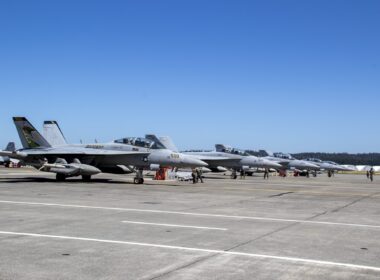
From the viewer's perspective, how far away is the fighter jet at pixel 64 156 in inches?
1131

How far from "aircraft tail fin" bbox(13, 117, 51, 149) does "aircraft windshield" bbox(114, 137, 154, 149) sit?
6.33 m

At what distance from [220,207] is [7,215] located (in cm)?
708

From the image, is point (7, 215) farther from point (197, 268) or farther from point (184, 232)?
point (197, 268)

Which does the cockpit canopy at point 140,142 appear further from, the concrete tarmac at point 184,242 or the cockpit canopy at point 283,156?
the cockpit canopy at point 283,156

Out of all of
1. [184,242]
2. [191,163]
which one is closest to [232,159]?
[191,163]

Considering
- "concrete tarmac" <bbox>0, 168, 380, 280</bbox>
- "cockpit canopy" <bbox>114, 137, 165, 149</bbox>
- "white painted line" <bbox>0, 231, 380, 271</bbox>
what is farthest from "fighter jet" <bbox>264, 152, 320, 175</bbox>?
"white painted line" <bbox>0, 231, 380, 271</bbox>

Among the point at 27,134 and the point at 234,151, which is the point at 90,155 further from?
the point at 234,151

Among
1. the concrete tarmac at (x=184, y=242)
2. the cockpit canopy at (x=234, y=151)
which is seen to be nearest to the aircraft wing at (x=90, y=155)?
the concrete tarmac at (x=184, y=242)

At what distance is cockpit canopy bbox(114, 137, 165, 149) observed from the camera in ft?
95.3

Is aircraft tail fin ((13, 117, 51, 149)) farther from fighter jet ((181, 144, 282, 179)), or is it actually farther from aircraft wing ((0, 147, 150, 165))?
fighter jet ((181, 144, 282, 179))

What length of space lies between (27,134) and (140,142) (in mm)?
8881

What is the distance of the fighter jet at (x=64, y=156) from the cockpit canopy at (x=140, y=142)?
2.03ft

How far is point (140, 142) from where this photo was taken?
29359mm

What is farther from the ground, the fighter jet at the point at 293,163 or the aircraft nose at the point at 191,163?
the fighter jet at the point at 293,163
